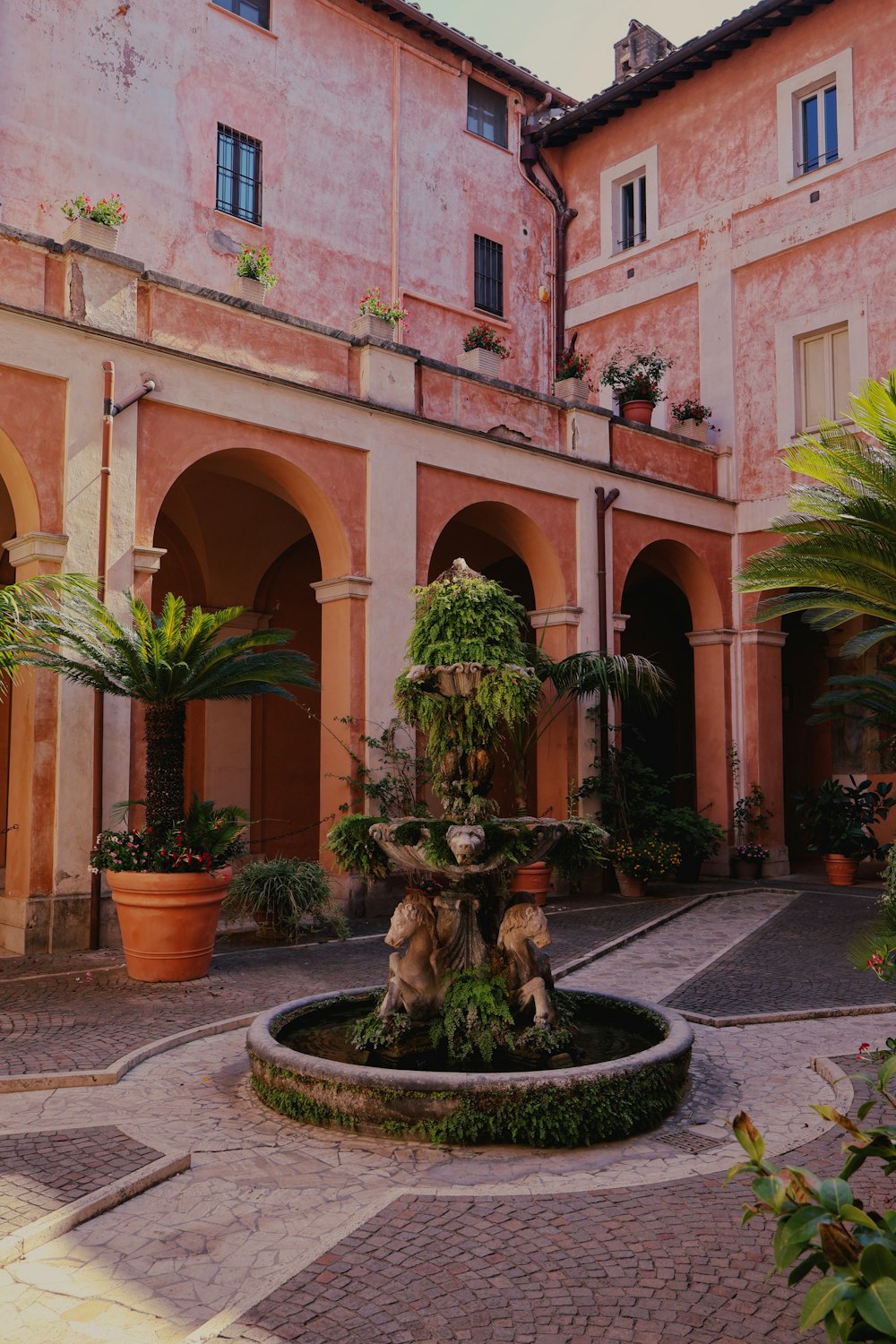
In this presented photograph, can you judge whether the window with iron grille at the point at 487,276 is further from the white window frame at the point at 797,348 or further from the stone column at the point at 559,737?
the stone column at the point at 559,737

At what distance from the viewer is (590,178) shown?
1816 centimetres

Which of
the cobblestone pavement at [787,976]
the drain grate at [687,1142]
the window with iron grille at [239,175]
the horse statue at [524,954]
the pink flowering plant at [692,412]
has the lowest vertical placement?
the cobblestone pavement at [787,976]

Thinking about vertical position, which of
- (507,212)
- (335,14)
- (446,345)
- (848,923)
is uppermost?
(335,14)

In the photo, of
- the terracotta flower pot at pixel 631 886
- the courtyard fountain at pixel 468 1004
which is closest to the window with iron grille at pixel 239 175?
the terracotta flower pot at pixel 631 886

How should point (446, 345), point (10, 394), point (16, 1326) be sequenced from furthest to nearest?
point (446, 345) < point (10, 394) < point (16, 1326)

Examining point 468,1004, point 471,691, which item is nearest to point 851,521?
point 471,691

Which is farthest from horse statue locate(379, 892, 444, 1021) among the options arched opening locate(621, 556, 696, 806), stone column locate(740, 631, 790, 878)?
arched opening locate(621, 556, 696, 806)

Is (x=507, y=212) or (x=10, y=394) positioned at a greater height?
(x=507, y=212)

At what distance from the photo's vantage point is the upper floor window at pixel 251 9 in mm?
14086

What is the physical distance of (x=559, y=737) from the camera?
13.5m

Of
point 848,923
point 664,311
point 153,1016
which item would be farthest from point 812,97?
point 153,1016

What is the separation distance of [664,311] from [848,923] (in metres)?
10.2

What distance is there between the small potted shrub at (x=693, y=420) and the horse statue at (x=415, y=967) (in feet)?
38.8

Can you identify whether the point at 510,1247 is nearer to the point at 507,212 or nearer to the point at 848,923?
the point at 848,923
